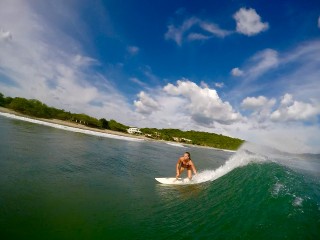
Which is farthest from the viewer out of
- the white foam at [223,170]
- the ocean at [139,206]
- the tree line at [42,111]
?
the tree line at [42,111]

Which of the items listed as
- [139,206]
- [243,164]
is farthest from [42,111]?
[139,206]

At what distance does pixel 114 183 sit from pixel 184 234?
7.28 meters

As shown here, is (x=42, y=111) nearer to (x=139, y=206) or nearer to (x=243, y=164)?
(x=243, y=164)

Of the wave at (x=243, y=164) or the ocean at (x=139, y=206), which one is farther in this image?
the wave at (x=243, y=164)

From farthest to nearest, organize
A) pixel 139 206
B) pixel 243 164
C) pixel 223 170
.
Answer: pixel 223 170, pixel 243 164, pixel 139 206

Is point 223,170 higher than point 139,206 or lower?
higher

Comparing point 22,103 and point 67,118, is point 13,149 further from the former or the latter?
point 67,118

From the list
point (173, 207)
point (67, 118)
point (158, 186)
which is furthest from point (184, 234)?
point (67, 118)

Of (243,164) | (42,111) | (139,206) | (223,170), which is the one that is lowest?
(139,206)

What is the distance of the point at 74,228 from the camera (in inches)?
331

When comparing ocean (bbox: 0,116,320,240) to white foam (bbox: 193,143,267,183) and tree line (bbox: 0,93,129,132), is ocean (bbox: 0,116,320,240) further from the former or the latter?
tree line (bbox: 0,93,129,132)

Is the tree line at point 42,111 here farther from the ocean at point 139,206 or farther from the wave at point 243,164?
the ocean at point 139,206

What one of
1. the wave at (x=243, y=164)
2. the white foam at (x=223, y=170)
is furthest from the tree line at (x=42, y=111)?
the white foam at (x=223, y=170)

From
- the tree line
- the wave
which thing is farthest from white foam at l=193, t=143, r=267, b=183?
the tree line
